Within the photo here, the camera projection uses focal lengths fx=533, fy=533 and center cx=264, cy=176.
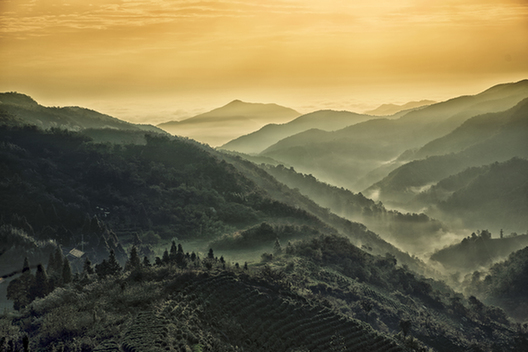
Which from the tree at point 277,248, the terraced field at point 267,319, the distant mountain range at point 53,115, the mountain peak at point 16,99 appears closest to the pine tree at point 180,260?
the terraced field at point 267,319

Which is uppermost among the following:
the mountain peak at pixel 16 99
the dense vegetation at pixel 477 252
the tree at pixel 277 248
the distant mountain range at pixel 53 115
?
the mountain peak at pixel 16 99

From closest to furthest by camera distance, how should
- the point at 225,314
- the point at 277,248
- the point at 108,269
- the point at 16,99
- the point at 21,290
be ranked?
the point at 225,314 → the point at 21,290 → the point at 108,269 → the point at 277,248 → the point at 16,99

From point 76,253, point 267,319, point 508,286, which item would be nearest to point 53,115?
point 76,253

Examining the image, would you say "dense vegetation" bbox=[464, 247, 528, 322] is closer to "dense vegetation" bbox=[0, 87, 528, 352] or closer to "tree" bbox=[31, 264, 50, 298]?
"dense vegetation" bbox=[0, 87, 528, 352]

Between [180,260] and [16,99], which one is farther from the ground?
[16,99]

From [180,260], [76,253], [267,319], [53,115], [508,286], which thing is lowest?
[508,286]

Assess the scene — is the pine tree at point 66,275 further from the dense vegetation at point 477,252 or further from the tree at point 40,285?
the dense vegetation at point 477,252

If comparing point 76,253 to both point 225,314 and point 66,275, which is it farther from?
point 225,314

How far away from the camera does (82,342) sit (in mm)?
38688

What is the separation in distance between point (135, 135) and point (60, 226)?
75.9 m

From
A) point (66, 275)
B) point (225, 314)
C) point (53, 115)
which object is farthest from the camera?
point (53, 115)

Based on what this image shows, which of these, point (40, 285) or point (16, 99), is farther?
point (16, 99)

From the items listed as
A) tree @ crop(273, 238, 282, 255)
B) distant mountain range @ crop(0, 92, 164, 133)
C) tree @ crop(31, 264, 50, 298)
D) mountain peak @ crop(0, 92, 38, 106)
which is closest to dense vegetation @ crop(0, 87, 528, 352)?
tree @ crop(31, 264, 50, 298)

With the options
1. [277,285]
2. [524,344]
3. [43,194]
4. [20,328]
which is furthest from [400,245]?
[20,328]
